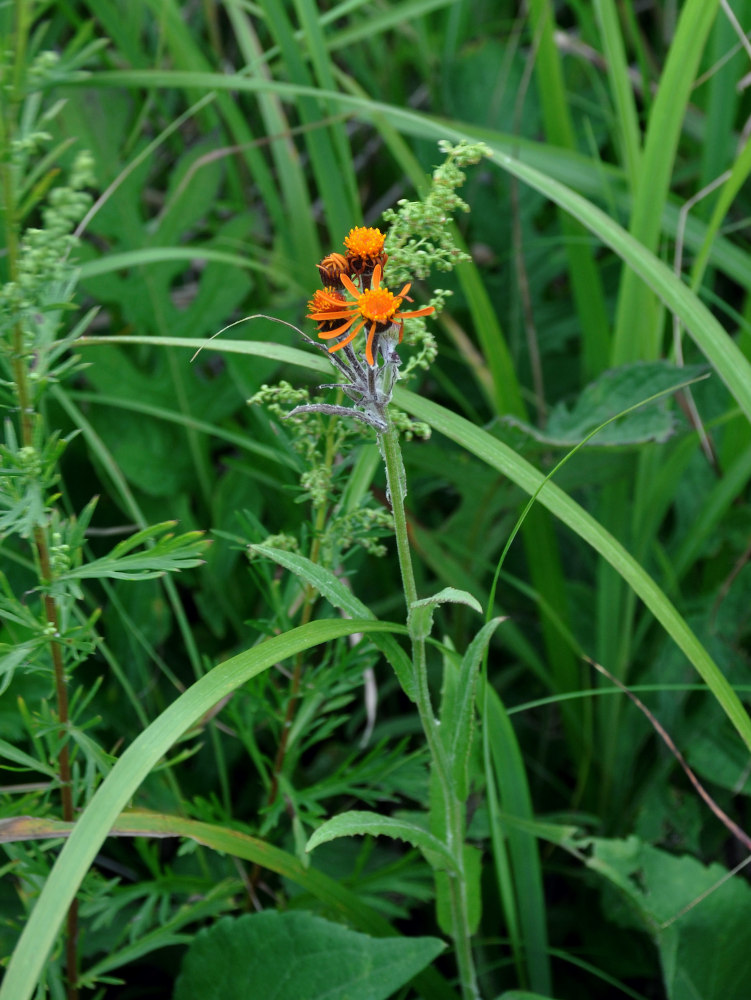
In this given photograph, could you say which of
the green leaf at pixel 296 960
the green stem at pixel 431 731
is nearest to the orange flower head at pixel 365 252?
the green stem at pixel 431 731

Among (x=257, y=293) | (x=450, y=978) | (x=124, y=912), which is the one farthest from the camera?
(x=257, y=293)

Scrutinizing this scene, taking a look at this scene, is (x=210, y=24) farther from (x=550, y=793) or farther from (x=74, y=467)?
(x=550, y=793)

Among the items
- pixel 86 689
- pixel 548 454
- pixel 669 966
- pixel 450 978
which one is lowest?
pixel 450 978

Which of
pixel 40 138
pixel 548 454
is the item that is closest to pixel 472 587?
pixel 548 454

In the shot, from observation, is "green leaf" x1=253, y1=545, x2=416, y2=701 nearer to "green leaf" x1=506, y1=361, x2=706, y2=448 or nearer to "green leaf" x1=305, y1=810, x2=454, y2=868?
"green leaf" x1=305, y1=810, x2=454, y2=868

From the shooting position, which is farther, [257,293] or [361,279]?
[257,293]

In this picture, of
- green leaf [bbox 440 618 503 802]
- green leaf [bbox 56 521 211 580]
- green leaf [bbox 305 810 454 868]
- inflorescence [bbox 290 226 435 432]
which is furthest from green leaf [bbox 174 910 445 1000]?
inflorescence [bbox 290 226 435 432]

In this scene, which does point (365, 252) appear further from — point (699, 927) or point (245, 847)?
point (699, 927)
